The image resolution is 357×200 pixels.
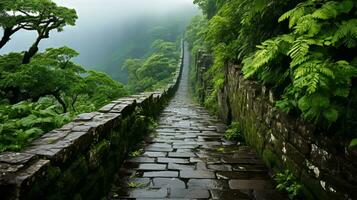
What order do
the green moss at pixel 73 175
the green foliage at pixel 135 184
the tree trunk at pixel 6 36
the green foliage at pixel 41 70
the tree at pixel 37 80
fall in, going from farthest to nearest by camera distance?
the tree trunk at pixel 6 36
the green foliage at pixel 41 70
the tree at pixel 37 80
the green foliage at pixel 135 184
the green moss at pixel 73 175

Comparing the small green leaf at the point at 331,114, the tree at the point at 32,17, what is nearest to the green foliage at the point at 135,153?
the small green leaf at the point at 331,114

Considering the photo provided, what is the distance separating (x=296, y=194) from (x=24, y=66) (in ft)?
42.0

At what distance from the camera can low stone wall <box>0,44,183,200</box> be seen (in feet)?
6.85

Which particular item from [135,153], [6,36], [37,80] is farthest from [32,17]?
[135,153]

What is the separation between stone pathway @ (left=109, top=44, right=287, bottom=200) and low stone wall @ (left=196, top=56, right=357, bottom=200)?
1.11ft

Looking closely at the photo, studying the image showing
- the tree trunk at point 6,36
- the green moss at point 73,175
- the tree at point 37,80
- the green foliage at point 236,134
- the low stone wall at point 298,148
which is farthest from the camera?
the tree trunk at point 6,36

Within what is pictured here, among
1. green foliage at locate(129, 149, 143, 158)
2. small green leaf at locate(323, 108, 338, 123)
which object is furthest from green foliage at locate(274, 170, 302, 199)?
green foliage at locate(129, 149, 143, 158)

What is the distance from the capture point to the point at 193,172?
4520 millimetres

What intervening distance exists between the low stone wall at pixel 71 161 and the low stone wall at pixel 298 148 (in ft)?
7.02

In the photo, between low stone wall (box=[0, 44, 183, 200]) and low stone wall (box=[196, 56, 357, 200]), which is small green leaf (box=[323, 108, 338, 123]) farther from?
low stone wall (box=[0, 44, 183, 200])

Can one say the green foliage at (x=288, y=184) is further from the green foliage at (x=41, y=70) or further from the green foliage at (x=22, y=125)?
Result: the green foliage at (x=41, y=70)

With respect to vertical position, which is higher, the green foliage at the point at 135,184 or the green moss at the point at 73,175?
the green moss at the point at 73,175

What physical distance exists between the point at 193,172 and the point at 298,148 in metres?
1.53

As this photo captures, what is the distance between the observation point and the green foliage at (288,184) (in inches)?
138
